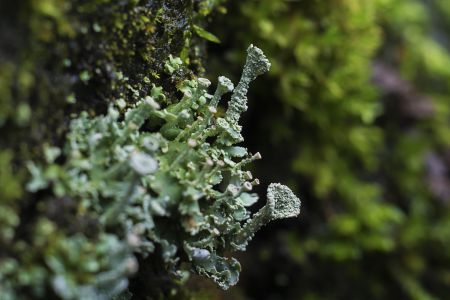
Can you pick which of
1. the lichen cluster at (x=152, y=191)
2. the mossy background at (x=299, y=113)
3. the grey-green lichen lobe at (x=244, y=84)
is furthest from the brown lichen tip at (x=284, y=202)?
the mossy background at (x=299, y=113)

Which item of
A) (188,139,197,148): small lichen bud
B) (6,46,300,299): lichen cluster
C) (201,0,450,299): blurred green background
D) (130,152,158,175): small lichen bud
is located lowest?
(201,0,450,299): blurred green background

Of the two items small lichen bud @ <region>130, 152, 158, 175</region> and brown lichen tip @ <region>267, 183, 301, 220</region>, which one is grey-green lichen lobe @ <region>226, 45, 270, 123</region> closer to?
brown lichen tip @ <region>267, 183, 301, 220</region>

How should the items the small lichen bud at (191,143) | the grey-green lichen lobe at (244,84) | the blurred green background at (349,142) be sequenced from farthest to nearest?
1. the blurred green background at (349,142)
2. the grey-green lichen lobe at (244,84)
3. the small lichen bud at (191,143)

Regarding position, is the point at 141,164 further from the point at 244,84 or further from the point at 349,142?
the point at 349,142

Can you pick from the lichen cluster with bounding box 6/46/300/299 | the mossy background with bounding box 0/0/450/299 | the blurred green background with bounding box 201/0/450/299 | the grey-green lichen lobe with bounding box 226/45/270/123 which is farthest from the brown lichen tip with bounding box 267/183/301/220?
the blurred green background with bounding box 201/0/450/299

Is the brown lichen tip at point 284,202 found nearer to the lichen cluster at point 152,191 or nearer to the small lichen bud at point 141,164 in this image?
the lichen cluster at point 152,191

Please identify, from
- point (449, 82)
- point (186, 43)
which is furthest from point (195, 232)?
point (449, 82)
